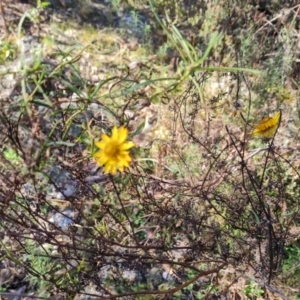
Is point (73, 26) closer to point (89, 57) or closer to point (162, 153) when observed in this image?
point (89, 57)

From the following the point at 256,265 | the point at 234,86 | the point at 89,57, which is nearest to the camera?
the point at 256,265

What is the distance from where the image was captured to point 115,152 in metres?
1.25

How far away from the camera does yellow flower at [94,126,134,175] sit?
4.05 ft

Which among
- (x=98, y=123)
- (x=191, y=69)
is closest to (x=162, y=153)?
(x=98, y=123)

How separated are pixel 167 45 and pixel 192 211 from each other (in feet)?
5.16

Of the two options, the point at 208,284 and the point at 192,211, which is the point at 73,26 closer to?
the point at 192,211

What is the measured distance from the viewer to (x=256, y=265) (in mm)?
1963

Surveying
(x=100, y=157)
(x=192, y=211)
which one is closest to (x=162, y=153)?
(x=192, y=211)

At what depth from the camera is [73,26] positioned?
3.68 m

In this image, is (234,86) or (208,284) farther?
(234,86)

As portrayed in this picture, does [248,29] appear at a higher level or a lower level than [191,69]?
higher

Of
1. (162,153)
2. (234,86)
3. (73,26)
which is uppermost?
(73,26)

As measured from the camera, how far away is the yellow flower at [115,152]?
124cm

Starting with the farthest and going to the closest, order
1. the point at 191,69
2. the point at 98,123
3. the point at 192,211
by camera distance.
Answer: the point at 192,211 → the point at 98,123 → the point at 191,69
